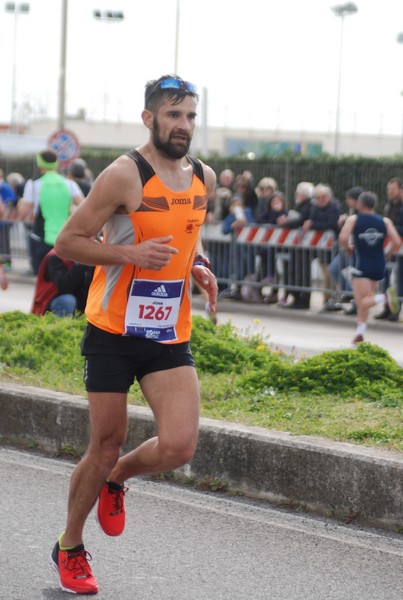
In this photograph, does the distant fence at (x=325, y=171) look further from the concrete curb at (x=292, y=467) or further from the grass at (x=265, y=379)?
the concrete curb at (x=292, y=467)

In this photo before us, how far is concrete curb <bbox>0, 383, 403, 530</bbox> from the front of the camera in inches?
233

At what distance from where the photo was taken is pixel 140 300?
477cm

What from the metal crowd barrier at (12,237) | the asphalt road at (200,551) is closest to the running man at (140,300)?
the asphalt road at (200,551)

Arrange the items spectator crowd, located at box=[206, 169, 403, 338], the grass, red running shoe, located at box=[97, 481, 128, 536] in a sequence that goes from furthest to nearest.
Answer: spectator crowd, located at box=[206, 169, 403, 338], the grass, red running shoe, located at box=[97, 481, 128, 536]

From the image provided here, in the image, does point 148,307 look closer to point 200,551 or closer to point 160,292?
point 160,292

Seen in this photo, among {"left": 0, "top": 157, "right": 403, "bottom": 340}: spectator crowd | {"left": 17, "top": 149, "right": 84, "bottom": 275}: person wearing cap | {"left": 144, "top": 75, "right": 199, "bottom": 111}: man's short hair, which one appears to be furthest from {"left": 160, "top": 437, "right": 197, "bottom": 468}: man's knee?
{"left": 0, "top": 157, "right": 403, "bottom": 340}: spectator crowd

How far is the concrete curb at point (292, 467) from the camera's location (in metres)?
5.91

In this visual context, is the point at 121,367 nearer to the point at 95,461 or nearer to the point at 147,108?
the point at 95,461

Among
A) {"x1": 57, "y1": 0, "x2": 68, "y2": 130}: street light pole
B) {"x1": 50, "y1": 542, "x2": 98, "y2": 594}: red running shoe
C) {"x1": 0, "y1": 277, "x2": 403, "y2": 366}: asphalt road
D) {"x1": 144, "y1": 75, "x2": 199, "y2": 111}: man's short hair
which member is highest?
{"x1": 57, "y1": 0, "x2": 68, "y2": 130}: street light pole

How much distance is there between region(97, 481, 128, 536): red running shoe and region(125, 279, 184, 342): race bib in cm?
69

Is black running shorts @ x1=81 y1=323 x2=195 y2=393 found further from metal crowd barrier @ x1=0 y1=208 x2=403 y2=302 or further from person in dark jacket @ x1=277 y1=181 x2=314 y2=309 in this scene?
person in dark jacket @ x1=277 y1=181 x2=314 y2=309

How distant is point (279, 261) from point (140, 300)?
13.0 meters

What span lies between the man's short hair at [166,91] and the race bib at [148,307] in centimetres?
70

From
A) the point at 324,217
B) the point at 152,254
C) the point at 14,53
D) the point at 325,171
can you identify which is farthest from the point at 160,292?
the point at 14,53
